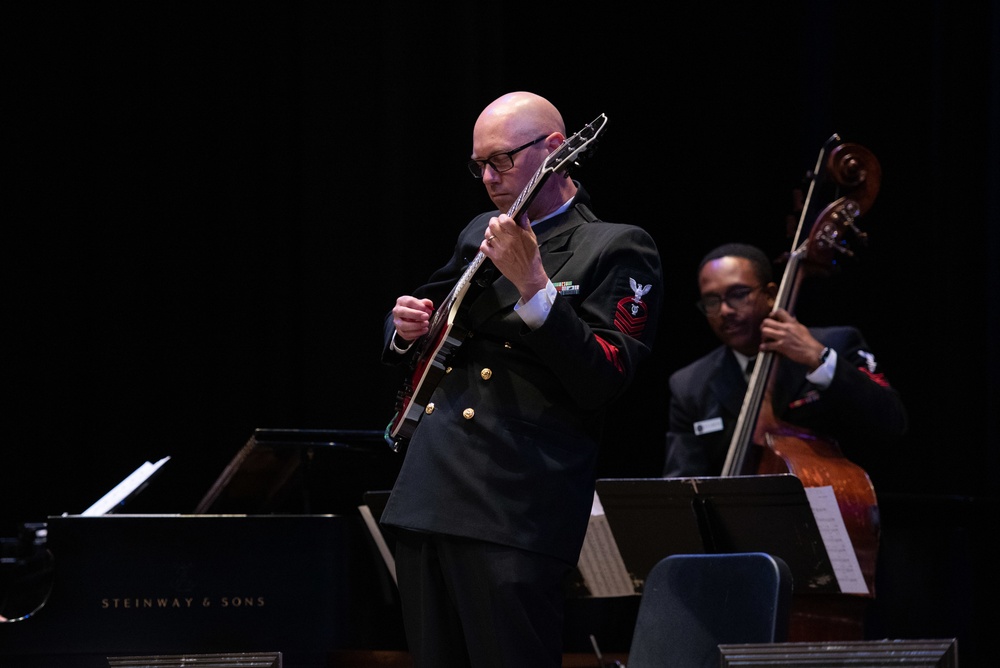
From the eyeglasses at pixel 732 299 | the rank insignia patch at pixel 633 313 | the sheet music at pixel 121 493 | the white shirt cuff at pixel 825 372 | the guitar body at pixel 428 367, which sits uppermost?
the rank insignia patch at pixel 633 313

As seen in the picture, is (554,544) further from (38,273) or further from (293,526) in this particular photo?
(38,273)

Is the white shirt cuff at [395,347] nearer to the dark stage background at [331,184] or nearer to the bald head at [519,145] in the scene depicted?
the bald head at [519,145]

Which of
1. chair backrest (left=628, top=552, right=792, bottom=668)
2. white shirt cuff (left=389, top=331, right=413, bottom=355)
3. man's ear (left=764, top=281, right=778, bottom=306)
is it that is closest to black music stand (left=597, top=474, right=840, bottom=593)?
chair backrest (left=628, top=552, right=792, bottom=668)

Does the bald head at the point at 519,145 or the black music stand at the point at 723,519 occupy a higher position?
the bald head at the point at 519,145

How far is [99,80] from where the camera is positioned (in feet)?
15.6

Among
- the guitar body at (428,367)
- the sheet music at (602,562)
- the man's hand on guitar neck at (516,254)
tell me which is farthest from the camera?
the sheet music at (602,562)

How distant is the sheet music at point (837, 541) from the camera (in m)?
3.18

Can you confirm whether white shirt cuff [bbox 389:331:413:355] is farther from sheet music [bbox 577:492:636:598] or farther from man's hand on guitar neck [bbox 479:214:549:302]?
sheet music [bbox 577:492:636:598]

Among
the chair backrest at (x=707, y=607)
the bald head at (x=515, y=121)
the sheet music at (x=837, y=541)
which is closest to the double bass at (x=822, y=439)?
the sheet music at (x=837, y=541)

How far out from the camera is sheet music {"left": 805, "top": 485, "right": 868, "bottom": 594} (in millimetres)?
3182

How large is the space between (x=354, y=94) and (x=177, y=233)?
88 centimetres

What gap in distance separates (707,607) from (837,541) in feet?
2.64

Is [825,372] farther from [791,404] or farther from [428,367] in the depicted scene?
[428,367]

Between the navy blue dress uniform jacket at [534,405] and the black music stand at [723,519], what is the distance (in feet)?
2.38
